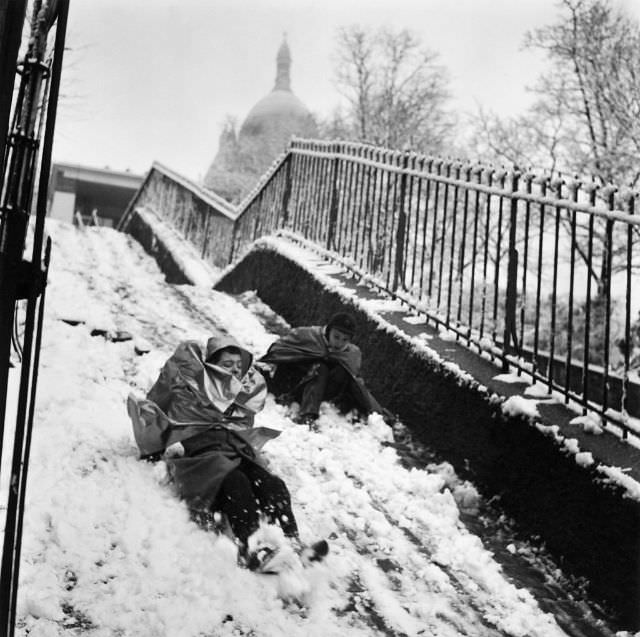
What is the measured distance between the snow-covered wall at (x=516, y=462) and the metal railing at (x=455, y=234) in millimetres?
341

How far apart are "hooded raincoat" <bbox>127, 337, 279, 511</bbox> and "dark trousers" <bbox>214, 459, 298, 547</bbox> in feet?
0.28

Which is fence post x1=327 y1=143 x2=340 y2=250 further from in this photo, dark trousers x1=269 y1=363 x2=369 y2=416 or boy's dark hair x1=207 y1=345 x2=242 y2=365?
boy's dark hair x1=207 y1=345 x2=242 y2=365

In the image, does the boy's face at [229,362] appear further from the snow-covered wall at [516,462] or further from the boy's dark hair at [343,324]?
the snow-covered wall at [516,462]

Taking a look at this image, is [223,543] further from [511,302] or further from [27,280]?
[511,302]

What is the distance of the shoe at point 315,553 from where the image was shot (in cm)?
316

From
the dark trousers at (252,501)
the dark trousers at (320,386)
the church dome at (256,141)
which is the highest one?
the church dome at (256,141)

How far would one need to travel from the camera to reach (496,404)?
13.6 feet

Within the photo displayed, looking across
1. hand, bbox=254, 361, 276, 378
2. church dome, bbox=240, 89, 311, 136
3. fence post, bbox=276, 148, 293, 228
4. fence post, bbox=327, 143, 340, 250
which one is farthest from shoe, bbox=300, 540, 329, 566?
church dome, bbox=240, 89, 311, 136

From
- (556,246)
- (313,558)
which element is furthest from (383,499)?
(556,246)

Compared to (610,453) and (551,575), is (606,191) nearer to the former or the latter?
(610,453)

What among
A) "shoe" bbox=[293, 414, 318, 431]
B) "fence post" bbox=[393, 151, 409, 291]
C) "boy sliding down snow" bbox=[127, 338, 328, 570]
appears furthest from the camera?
"fence post" bbox=[393, 151, 409, 291]

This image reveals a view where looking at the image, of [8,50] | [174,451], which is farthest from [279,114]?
[8,50]

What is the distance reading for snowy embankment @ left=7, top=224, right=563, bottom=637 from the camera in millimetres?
2633

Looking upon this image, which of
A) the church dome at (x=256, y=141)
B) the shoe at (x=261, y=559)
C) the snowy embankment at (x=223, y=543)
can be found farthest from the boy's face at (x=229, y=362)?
the church dome at (x=256, y=141)
